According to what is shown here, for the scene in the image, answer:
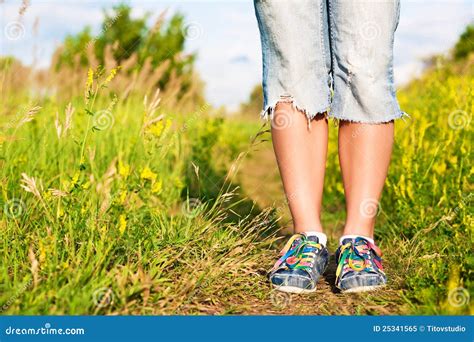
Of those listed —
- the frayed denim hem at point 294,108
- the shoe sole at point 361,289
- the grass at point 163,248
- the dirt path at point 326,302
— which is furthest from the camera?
the frayed denim hem at point 294,108

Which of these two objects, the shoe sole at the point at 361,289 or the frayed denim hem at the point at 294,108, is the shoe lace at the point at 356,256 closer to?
the shoe sole at the point at 361,289

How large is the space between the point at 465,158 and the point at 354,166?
2.40 ft

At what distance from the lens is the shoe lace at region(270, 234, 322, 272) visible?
1.88m

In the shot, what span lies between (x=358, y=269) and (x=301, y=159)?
0.39 metres

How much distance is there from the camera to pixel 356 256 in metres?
Answer: 1.88

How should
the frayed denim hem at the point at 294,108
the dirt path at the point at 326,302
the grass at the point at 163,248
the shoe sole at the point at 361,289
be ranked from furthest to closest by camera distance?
the frayed denim hem at the point at 294,108 → the shoe sole at the point at 361,289 → the dirt path at the point at 326,302 → the grass at the point at 163,248

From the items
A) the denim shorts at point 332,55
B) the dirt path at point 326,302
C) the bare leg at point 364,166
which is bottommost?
the dirt path at point 326,302

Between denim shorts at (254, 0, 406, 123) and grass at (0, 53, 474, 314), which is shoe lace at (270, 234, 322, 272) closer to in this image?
grass at (0, 53, 474, 314)

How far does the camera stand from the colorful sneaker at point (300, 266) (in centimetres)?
184

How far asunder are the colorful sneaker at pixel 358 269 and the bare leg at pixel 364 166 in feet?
0.28

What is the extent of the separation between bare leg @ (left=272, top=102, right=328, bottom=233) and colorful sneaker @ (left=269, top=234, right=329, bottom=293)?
0.23 ft

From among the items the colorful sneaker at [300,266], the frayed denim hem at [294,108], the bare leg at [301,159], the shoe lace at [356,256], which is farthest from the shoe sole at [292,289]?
the frayed denim hem at [294,108]

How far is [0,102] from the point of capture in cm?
277

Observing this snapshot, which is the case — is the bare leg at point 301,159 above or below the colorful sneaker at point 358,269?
above
